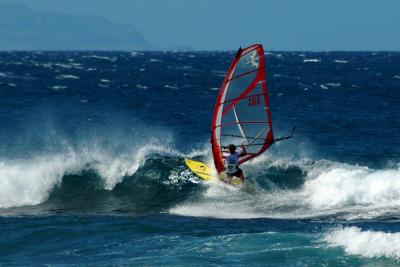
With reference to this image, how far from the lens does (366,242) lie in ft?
44.1

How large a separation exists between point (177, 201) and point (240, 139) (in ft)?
6.64

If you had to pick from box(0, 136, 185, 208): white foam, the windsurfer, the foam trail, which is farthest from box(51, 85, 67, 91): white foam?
the windsurfer

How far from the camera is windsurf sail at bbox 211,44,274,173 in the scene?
61.8ft

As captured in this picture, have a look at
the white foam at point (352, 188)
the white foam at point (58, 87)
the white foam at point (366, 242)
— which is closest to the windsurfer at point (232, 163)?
the white foam at point (352, 188)

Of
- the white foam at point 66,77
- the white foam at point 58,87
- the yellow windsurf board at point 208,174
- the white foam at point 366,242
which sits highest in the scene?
the white foam at point 66,77

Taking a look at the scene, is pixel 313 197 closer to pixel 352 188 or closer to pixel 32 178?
pixel 352 188

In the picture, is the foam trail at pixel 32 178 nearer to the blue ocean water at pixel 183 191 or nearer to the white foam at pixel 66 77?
the blue ocean water at pixel 183 191

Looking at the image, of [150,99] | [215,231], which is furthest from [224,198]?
[150,99]

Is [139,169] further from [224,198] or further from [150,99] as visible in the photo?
[150,99]

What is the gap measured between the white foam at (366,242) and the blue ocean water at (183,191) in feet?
0.07

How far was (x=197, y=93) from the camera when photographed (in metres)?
47.5

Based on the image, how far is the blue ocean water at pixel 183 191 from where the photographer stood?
13734 mm

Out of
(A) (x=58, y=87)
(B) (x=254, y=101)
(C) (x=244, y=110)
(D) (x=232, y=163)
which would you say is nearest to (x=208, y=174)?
(D) (x=232, y=163)

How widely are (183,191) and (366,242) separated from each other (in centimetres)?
745
